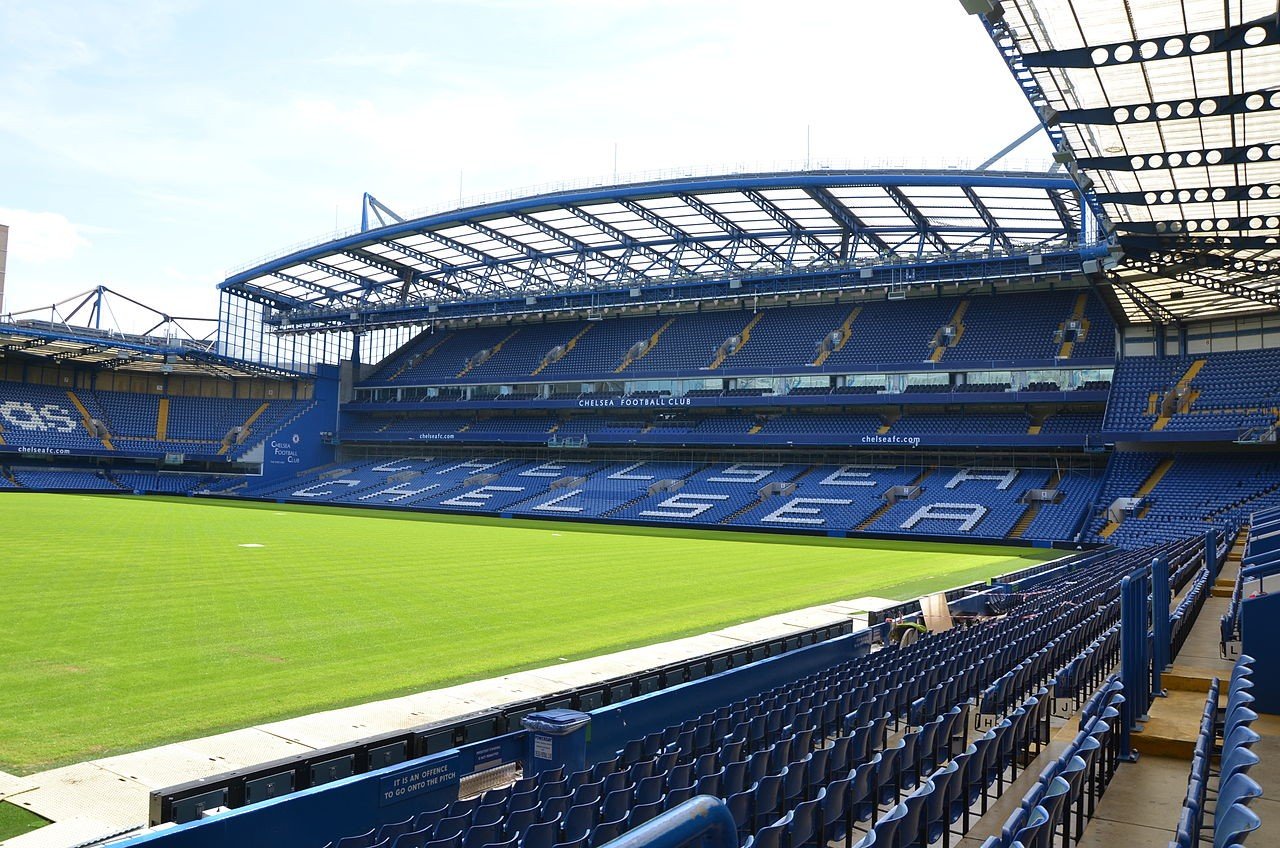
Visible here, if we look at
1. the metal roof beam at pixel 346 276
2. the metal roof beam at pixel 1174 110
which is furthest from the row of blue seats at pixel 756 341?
the metal roof beam at pixel 1174 110

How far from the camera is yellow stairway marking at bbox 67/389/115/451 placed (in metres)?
69.4

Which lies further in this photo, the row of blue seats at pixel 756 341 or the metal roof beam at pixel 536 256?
the row of blue seats at pixel 756 341

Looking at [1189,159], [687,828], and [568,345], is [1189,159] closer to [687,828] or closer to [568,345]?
[687,828]

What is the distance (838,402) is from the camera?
5606 cm

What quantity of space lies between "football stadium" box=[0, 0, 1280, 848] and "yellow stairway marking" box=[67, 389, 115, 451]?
0.37 metres

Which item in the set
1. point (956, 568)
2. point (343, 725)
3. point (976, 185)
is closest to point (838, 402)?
point (976, 185)

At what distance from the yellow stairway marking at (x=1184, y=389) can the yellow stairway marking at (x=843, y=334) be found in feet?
63.2

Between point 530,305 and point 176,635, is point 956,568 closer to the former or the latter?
point 176,635

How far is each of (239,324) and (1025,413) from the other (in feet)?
176

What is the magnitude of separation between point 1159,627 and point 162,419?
253 feet

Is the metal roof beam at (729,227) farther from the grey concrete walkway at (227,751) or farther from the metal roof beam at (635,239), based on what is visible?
the grey concrete walkway at (227,751)

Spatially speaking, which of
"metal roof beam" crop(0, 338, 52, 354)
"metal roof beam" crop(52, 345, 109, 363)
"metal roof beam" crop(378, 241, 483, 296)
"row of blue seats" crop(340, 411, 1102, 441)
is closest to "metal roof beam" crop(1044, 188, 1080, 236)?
"row of blue seats" crop(340, 411, 1102, 441)

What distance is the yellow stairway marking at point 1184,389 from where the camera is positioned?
43.2m

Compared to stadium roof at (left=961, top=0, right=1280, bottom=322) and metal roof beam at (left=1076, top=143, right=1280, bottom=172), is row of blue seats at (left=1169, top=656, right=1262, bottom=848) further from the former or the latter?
metal roof beam at (left=1076, top=143, right=1280, bottom=172)
